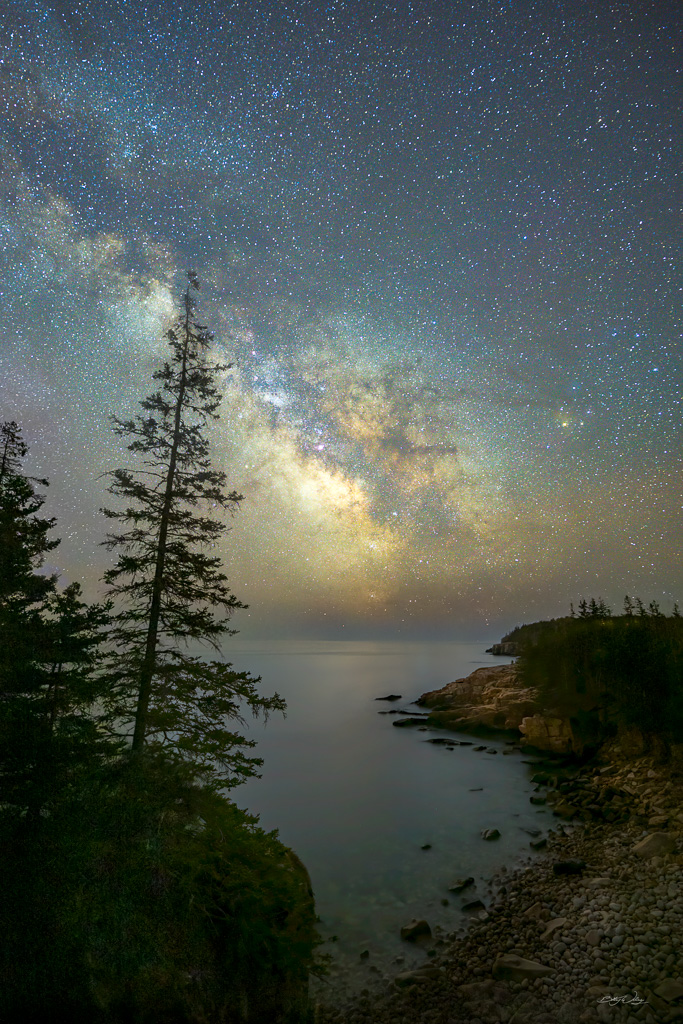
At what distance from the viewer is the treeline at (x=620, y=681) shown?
26.0 meters

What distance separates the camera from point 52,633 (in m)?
13.2

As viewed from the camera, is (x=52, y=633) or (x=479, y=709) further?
(x=479, y=709)

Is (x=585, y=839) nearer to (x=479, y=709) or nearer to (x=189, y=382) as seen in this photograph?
(x=189, y=382)

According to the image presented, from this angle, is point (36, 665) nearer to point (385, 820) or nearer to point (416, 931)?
point (416, 931)

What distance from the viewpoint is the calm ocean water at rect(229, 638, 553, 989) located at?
14.8 m

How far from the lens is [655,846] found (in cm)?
1495

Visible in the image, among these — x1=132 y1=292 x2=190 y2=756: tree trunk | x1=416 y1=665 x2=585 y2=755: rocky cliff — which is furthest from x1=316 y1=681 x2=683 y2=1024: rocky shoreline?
x1=416 y1=665 x2=585 y2=755: rocky cliff

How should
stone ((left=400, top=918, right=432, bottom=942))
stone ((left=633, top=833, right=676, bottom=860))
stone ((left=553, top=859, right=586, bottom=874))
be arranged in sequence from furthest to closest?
1. stone ((left=553, top=859, right=586, bottom=874))
2. stone ((left=633, top=833, right=676, bottom=860))
3. stone ((left=400, top=918, right=432, bottom=942))

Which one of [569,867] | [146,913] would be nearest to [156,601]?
[146,913]

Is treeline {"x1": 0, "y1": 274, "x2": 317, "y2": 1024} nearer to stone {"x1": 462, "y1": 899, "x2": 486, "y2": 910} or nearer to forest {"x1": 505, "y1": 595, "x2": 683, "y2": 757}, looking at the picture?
stone {"x1": 462, "y1": 899, "x2": 486, "y2": 910}

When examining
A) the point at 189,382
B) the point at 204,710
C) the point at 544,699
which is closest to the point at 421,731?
the point at 544,699

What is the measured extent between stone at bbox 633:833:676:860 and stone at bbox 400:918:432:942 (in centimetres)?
771

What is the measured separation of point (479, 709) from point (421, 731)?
21.4 feet

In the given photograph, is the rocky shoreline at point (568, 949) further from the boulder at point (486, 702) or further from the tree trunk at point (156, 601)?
the boulder at point (486, 702)
